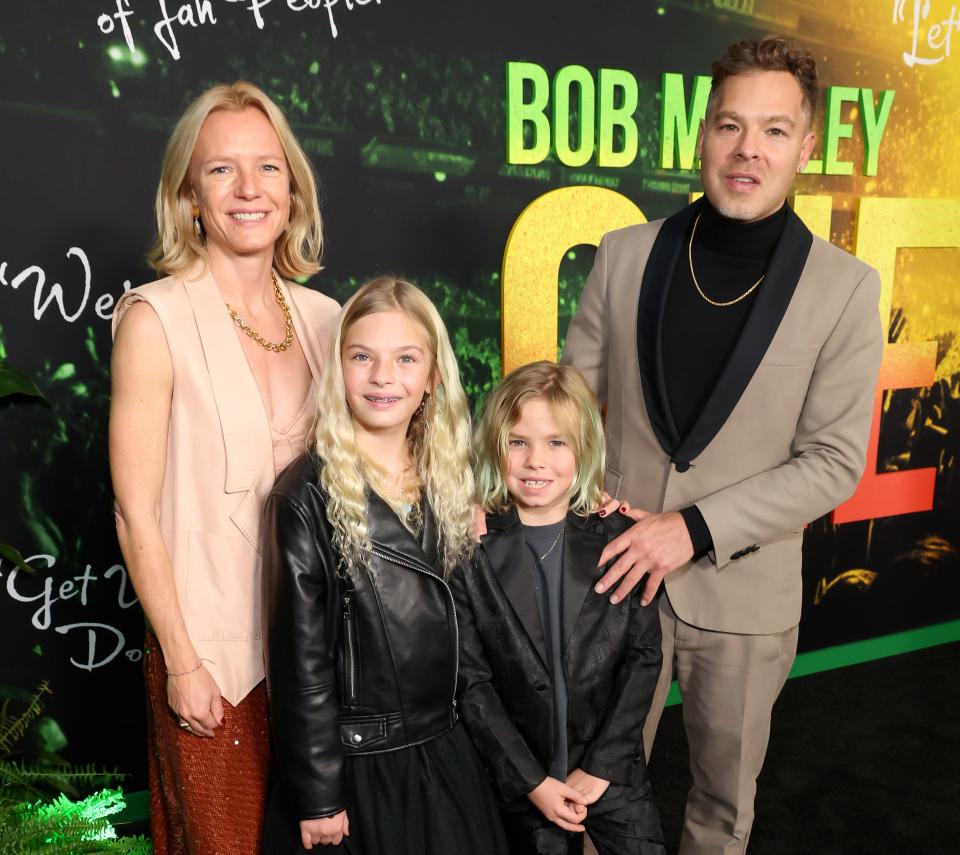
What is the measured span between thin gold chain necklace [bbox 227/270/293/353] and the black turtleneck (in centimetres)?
82

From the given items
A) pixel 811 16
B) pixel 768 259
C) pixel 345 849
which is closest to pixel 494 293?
pixel 768 259

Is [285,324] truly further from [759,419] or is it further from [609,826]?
[609,826]

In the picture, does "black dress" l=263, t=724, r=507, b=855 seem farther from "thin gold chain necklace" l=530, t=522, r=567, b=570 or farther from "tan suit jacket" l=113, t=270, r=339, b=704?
"thin gold chain necklace" l=530, t=522, r=567, b=570

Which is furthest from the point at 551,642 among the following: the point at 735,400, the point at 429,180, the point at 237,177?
the point at 429,180

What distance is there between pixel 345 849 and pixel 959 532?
3.64 metres

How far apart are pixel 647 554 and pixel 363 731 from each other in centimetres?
67

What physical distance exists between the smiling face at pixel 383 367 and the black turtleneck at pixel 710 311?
2.04 ft

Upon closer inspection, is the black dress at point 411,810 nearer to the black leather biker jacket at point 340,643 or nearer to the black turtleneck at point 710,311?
the black leather biker jacket at point 340,643

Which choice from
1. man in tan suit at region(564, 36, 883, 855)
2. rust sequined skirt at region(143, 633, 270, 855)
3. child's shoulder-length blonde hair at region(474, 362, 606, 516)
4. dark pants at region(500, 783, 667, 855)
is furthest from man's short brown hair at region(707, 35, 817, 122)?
rust sequined skirt at region(143, 633, 270, 855)

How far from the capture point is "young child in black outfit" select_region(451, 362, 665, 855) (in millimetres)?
1880

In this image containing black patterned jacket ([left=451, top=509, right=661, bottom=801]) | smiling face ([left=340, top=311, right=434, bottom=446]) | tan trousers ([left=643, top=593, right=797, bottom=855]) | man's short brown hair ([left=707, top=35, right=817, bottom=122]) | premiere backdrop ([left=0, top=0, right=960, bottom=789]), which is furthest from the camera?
premiere backdrop ([left=0, top=0, right=960, bottom=789])

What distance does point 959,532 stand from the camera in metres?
4.36

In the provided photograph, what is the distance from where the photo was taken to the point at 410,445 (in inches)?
75.0

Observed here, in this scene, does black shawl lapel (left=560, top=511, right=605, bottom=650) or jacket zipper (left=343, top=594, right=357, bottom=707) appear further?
black shawl lapel (left=560, top=511, right=605, bottom=650)
